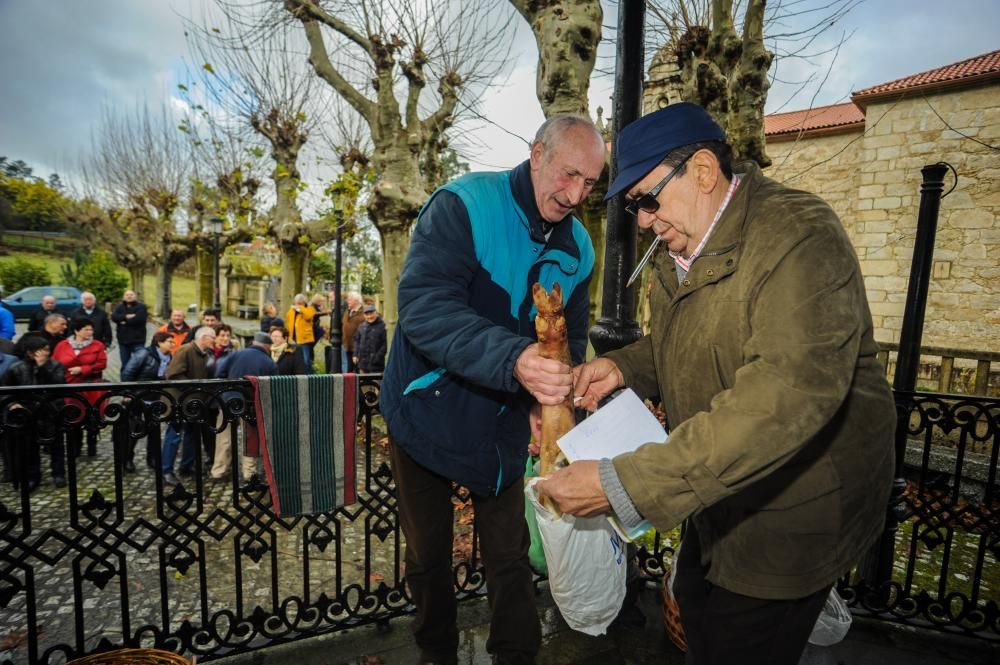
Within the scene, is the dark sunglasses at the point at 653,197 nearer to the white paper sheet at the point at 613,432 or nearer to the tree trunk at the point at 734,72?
the white paper sheet at the point at 613,432

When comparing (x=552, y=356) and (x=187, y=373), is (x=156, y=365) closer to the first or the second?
(x=187, y=373)

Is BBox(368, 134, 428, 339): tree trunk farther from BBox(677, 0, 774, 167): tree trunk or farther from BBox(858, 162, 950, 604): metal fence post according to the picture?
BBox(858, 162, 950, 604): metal fence post

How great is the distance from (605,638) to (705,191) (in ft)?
8.43

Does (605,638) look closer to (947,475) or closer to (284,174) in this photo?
(947,475)

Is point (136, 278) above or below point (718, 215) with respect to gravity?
below

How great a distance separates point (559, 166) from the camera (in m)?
2.17

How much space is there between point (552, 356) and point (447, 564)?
1272 millimetres

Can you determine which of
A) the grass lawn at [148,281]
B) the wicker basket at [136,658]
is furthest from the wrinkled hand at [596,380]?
the grass lawn at [148,281]

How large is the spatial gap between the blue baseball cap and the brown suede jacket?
0.22m

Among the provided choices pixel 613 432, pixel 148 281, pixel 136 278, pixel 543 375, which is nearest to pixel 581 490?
pixel 613 432

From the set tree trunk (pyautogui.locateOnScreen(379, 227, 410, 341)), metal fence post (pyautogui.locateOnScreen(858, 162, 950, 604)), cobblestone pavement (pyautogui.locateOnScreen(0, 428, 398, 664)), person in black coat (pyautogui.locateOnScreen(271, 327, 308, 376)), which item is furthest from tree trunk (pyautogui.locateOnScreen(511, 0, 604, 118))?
person in black coat (pyautogui.locateOnScreen(271, 327, 308, 376))

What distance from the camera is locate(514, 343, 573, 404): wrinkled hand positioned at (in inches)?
69.5

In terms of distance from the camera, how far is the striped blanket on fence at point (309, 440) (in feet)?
10.5

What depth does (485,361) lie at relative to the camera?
1812 mm
